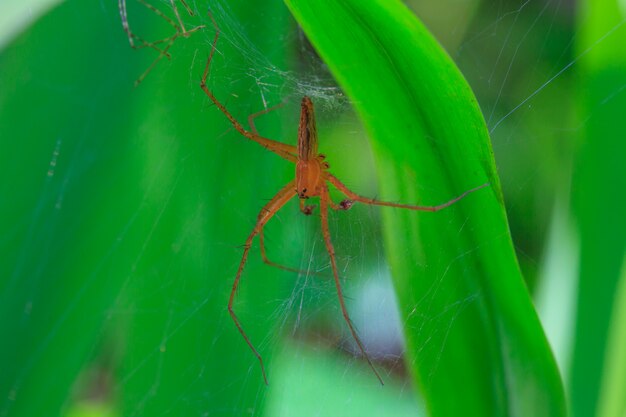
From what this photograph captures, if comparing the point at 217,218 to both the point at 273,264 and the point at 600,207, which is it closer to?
the point at 273,264

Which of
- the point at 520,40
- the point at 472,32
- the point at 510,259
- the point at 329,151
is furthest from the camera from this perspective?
the point at 329,151

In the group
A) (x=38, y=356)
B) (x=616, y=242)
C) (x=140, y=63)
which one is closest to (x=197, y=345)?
(x=38, y=356)

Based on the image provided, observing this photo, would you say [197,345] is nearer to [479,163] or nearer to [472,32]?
[479,163]

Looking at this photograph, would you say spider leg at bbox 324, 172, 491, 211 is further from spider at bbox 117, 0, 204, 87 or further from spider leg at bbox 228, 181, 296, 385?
spider at bbox 117, 0, 204, 87

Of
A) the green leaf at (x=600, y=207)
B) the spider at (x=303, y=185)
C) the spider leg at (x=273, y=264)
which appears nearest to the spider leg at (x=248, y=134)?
the spider at (x=303, y=185)

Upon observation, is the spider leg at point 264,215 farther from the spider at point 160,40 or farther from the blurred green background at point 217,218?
the spider at point 160,40

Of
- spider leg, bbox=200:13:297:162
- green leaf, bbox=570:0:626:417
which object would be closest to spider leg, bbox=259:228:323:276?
spider leg, bbox=200:13:297:162

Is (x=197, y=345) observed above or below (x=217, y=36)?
below
